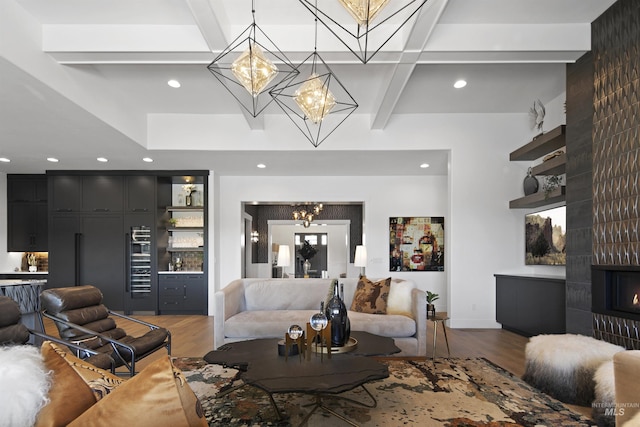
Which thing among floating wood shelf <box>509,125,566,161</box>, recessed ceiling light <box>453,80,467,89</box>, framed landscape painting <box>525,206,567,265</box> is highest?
recessed ceiling light <box>453,80,467,89</box>

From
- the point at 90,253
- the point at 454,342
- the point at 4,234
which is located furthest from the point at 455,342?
the point at 4,234

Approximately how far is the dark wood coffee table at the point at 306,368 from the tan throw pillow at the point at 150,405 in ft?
4.05

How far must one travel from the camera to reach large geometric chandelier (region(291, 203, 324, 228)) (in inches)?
381

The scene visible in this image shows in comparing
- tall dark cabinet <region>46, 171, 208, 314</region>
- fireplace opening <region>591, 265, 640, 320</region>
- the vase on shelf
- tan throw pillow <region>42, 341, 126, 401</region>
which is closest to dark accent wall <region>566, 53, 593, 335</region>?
fireplace opening <region>591, 265, 640, 320</region>

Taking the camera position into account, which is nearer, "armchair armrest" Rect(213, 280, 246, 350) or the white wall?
"armchair armrest" Rect(213, 280, 246, 350)

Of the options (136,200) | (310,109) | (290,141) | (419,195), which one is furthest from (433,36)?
(136,200)

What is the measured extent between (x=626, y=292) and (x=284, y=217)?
7.94 m

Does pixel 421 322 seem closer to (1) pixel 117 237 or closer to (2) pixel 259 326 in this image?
(2) pixel 259 326

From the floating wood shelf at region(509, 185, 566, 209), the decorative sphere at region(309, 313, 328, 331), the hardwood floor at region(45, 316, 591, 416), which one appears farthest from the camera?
the floating wood shelf at region(509, 185, 566, 209)

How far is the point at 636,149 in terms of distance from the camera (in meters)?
3.17

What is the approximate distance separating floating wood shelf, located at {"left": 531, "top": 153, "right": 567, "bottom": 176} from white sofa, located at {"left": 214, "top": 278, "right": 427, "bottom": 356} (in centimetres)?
223

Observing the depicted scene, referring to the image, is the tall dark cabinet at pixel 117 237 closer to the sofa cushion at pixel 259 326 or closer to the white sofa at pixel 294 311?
the white sofa at pixel 294 311

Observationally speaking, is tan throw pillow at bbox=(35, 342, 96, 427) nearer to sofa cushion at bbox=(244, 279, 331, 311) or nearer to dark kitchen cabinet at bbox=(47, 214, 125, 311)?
sofa cushion at bbox=(244, 279, 331, 311)

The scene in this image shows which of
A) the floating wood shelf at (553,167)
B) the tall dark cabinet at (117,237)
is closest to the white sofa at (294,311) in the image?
the floating wood shelf at (553,167)
